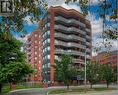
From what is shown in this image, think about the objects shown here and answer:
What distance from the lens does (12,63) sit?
33750 mm

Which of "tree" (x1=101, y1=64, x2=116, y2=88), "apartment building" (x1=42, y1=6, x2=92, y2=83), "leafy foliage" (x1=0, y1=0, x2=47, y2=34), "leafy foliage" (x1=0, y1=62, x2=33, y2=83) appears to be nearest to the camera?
"leafy foliage" (x1=0, y1=0, x2=47, y2=34)

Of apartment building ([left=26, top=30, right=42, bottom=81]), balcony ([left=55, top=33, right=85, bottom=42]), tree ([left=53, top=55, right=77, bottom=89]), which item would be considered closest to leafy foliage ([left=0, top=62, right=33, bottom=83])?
tree ([left=53, top=55, right=77, bottom=89])

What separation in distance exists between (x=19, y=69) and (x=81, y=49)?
55.1 metres

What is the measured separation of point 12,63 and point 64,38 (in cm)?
5044

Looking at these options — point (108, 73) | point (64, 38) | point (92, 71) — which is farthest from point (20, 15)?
point (64, 38)

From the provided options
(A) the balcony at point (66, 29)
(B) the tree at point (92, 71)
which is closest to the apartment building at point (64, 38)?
(A) the balcony at point (66, 29)

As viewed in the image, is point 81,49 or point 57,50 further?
point 81,49

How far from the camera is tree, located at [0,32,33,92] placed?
33.2 m

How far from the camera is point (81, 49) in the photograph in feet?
289

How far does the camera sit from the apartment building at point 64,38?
83188mm

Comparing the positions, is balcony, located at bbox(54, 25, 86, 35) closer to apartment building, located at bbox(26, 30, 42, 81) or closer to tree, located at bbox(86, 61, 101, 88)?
apartment building, located at bbox(26, 30, 42, 81)

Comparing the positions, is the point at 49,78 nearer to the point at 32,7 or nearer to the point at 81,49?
the point at 81,49

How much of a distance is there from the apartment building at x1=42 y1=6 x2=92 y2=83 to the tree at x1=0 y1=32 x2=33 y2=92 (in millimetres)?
45656

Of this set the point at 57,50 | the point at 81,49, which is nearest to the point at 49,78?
the point at 57,50
